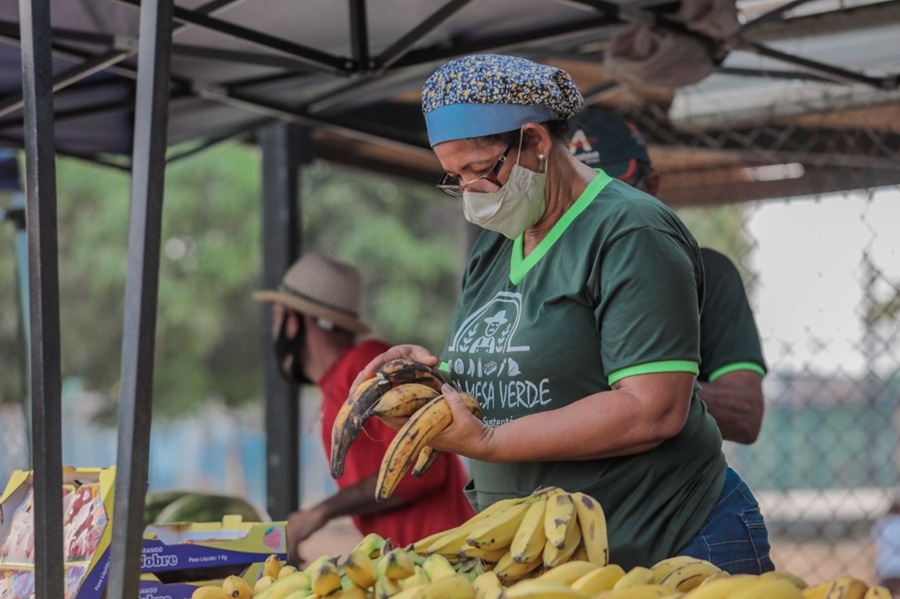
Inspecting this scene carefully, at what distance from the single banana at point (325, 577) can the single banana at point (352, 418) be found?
214 millimetres

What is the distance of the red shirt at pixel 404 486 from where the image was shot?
3920mm

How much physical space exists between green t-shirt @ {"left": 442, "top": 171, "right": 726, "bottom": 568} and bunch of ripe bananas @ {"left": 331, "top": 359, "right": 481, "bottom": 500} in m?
0.16

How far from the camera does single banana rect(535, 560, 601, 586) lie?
1922mm

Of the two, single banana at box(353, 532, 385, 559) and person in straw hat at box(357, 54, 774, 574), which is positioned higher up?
person in straw hat at box(357, 54, 774, 574)

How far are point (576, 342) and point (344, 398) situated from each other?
186cm

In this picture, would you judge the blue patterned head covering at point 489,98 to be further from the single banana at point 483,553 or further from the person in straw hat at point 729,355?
the person in straw hat at point 729,355

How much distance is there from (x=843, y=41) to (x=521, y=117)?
309 centimetres

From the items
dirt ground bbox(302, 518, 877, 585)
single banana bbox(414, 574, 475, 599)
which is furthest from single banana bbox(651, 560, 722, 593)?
dirt ground bbox(302, 518, 877, 585)

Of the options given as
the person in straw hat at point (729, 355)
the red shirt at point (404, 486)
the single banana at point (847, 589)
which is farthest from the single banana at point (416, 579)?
the red shirt at point (404, 486)

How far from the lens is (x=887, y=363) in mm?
12312

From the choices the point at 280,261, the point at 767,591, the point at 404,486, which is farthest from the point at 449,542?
the point at 280,261

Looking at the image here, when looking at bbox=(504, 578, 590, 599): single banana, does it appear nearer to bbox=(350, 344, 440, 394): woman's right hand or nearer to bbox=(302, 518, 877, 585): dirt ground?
bbox=(350, 344, 440, 394): woman's right hand

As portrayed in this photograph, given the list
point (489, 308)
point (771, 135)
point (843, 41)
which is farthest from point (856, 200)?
point (489, 308)

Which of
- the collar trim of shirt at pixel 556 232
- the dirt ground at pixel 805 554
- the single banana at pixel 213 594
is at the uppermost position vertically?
the collar trim of shirt at pixel 556 232
